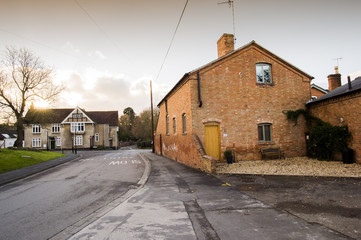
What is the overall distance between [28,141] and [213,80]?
52264 mm

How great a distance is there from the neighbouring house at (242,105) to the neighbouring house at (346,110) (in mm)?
1493

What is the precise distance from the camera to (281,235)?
394cm

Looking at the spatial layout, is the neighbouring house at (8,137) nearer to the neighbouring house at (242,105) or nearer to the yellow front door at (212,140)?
the neighbouring house at (242,105)

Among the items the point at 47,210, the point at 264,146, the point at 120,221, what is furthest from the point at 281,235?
the point at 264,146

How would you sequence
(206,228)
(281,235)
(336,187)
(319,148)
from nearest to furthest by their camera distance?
(281,235), (206,228), (336,187), (319,148)

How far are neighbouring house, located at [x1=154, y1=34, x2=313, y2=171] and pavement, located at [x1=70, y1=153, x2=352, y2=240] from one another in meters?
5.64

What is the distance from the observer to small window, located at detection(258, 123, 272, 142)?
14.1 meters

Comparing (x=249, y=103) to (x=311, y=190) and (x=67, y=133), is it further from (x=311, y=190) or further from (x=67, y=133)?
(x=67, y=133)

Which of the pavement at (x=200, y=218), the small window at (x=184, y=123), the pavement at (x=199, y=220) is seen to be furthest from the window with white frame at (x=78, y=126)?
the pavement at (x=199, y=220)

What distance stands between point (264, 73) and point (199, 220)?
12687mm

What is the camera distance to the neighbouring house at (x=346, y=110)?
1132 cm

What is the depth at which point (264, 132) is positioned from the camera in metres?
14.1

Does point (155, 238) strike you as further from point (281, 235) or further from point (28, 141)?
Answer: point (28, 141)

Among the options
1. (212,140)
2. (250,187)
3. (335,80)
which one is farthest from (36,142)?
(335,80)
